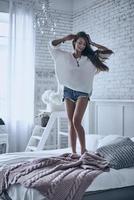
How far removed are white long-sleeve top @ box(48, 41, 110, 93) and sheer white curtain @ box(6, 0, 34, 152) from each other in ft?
5.31

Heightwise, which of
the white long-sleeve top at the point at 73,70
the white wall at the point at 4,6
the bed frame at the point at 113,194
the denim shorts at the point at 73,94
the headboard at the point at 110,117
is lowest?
the bed frame at the point at 113,194

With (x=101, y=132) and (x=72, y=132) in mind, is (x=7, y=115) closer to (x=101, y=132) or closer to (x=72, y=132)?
(x=101, y=132)

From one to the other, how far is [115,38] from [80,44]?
131 centimetres

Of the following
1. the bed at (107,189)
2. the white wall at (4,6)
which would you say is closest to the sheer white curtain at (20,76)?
the white wall at (4,6)

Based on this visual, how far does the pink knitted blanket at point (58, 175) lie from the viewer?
2234 millimetres

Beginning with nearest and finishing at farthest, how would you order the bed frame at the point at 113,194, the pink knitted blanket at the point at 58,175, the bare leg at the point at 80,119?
the pink knitted blanket at the point at 58,175
the bed frame at the point at 113,194
the bare leg at the point at 80,119

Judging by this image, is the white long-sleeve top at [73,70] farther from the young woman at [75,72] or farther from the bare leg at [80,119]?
the bare leg at [80,119]

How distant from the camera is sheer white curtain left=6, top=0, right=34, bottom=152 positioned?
15.8 ft

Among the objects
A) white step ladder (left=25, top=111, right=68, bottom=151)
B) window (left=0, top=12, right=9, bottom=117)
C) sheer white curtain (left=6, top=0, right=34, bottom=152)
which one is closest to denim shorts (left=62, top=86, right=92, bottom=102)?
white step ladder (left=25, top=111, right=68, bottom=151)

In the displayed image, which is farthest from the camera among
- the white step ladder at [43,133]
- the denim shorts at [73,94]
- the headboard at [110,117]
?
the white step ladder at [43,133]

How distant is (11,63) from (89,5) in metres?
1.49

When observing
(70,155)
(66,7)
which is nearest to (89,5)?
(66,7)

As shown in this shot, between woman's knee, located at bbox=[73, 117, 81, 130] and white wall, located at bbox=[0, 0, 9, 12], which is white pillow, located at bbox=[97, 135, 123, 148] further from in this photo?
white wall, located at bbox=[0, 0, 9, 12]

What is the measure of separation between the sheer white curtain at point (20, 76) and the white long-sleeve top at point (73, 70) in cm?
162
